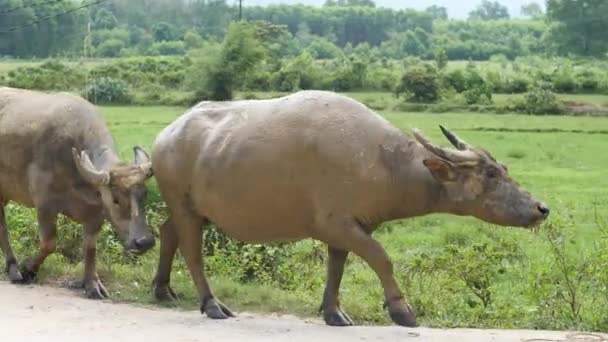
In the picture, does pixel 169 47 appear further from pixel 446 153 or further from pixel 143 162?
pixel 446 153

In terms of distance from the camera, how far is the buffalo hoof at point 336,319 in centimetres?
769

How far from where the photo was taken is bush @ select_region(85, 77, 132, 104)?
128 feet

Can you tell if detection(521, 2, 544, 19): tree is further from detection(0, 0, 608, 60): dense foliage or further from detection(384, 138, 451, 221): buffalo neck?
detection(384, 138, 451, 221): buffalo neck

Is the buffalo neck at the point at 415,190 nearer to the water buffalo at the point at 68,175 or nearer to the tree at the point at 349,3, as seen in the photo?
the water buffalo at the point at 68,175

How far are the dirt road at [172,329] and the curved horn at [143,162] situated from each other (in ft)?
3.46

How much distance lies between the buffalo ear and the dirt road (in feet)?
3.48

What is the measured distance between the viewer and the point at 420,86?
40000 millimetres

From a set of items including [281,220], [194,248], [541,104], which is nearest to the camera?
[281,220]

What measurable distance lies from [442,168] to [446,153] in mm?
114

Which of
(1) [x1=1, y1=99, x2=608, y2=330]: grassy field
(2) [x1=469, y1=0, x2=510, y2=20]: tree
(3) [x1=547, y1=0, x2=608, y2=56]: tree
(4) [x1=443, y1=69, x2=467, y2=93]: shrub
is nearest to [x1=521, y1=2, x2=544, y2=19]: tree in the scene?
(2) [x1=469, y1=0, x2=510, y2=20]: tree

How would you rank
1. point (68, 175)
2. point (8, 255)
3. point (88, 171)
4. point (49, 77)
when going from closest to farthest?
point (88, 171), point (68, 175), point (8, 255), point (49, 77)

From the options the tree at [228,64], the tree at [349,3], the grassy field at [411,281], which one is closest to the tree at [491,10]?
the tree at [349,3]

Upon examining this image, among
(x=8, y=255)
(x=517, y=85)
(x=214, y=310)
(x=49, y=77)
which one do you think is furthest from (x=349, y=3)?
(x=214, y=310)

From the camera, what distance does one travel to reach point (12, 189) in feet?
30.8
